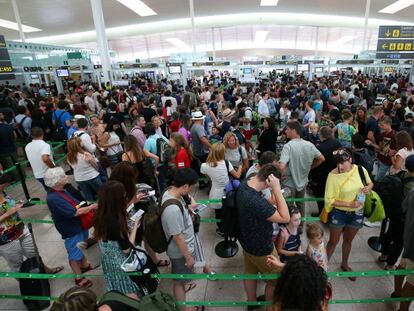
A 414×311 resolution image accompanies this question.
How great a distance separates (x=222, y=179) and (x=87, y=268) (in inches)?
85.9

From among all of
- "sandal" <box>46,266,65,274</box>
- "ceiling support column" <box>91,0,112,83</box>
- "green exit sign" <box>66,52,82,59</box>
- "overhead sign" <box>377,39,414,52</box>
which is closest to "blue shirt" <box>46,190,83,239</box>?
"sandal" <box>46,266,65,274</box>

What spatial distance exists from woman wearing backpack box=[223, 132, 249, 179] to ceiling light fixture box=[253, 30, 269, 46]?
37.8 m

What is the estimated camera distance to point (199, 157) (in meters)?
5.86

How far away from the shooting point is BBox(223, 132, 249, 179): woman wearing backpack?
456 centimetres

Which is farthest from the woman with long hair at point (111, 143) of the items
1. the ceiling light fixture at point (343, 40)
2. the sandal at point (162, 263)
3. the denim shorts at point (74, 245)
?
the ceiling light fixture at point (343, 40)

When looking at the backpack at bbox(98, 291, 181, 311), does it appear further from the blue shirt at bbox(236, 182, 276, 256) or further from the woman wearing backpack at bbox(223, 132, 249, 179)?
the woman wearing backpack at bbox(223, 132, 249, 179)

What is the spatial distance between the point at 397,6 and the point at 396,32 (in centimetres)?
1048

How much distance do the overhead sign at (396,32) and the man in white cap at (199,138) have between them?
12.4 meters

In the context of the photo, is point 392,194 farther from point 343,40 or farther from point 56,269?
point 343,40

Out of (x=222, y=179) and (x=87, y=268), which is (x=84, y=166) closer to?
(x=87, y=268)

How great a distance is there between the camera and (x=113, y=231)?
7.63 feet

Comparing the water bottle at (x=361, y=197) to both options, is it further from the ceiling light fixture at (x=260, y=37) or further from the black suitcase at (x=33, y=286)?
the ceiling light fixture at (x=260, y=37)

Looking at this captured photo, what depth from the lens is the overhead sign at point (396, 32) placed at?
42.8ft

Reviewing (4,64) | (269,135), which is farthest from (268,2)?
(269,135)
